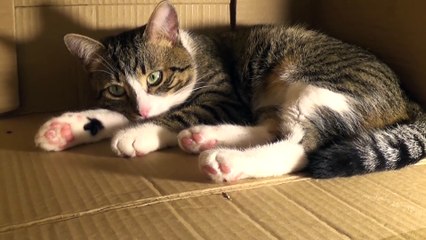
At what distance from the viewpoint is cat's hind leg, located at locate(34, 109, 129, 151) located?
1.13 meters

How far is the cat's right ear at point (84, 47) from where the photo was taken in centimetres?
128

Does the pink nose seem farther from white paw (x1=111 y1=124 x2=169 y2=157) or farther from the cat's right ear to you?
the cat's right ear

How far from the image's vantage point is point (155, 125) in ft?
3.86

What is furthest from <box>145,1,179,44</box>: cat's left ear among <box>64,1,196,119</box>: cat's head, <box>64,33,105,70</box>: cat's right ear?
<box>64,33,105,70</box>: cat's right ear

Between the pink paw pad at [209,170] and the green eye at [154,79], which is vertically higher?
the green eye at [154,79]

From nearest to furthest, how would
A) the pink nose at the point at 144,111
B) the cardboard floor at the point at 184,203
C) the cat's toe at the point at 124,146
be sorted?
the cardboard floor at the point at 184,203, the cat's toe at the point at 124,146, the pink nose at the point at 144,111

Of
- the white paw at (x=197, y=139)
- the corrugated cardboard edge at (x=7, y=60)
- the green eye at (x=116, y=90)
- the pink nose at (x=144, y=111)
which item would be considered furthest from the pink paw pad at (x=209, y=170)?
the corrugated cardboard edge at (x=7, y=60)

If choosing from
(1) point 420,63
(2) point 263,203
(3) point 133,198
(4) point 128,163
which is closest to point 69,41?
(4) point 128,163

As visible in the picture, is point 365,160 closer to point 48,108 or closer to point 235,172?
point 235,172

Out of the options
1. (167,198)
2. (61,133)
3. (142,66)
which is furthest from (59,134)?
(167,198)

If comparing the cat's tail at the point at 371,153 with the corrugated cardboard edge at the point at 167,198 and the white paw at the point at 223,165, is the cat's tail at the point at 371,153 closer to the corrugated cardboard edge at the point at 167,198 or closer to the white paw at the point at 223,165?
the corrugated cardboard edge at the point at 167,198

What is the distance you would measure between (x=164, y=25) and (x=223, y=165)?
531 mm

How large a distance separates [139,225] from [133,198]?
0.10 metres

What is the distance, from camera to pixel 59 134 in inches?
44.8
